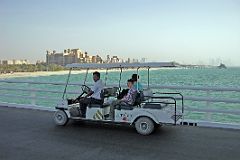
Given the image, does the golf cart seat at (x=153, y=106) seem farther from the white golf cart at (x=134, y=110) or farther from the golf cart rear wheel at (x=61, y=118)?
the golf cart rear wheel at (x=61, y=118)

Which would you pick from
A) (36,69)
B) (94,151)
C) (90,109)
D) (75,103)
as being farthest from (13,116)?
(36,69)

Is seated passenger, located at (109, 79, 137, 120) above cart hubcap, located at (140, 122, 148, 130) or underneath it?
above

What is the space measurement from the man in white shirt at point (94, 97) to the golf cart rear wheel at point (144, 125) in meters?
1.22

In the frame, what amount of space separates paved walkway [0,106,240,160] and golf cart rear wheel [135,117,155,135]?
0.16 metres

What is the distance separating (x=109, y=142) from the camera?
6.55 metres

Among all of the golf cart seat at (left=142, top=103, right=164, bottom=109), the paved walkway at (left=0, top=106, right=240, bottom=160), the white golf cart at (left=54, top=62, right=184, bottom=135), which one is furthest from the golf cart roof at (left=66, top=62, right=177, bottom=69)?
the paved walkway at (left=0, top=106, right=240, bottom=160)

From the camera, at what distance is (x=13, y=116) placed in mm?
9828

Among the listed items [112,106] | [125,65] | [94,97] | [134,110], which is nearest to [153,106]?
[134,110]

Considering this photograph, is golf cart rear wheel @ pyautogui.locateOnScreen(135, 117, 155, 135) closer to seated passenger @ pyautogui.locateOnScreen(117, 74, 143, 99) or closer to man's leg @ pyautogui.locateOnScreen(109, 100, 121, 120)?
man's leg @ pyautogui.locateOnScreen(109, 100, 121, 120)

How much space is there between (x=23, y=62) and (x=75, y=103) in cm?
7510

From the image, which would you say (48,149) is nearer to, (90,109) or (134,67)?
(90,109)

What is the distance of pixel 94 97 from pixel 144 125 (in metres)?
1.59

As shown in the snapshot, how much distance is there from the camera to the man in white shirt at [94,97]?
7963 millimetres

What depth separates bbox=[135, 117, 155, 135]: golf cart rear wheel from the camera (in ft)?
23.7
